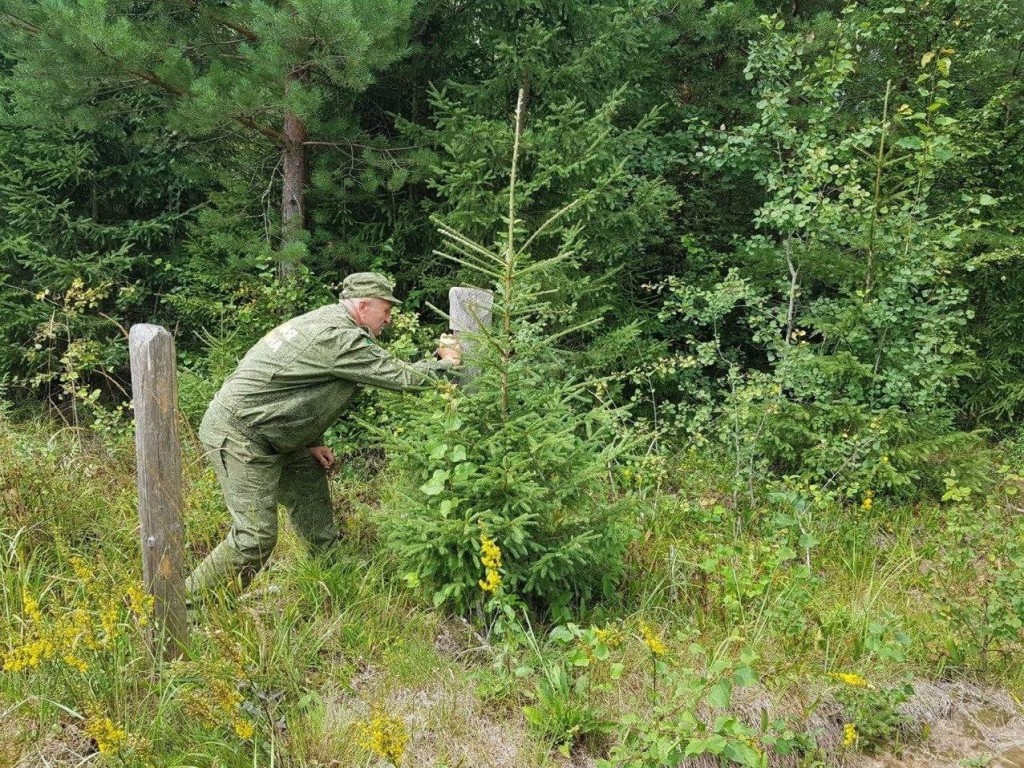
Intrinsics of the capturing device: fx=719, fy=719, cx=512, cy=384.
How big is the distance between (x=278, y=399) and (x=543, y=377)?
1.62 m

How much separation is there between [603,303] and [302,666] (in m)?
4.45

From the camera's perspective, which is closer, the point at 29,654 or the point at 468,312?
the point at 29,654

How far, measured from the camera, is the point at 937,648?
12.3 ft

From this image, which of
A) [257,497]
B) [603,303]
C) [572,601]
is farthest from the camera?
[603,303]

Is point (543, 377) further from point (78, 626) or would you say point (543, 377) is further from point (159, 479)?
point (78, 626)

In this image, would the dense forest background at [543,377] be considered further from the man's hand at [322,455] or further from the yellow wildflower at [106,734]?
the man's hand at [322,455]

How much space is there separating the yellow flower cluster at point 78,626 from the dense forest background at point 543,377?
3 centimetres

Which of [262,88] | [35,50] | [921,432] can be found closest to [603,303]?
[921,432]

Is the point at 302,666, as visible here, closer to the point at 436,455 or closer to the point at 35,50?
the point at 436,455

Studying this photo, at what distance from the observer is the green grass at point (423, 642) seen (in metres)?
2.85

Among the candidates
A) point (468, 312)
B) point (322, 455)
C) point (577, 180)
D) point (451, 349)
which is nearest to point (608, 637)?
point (451, 349)

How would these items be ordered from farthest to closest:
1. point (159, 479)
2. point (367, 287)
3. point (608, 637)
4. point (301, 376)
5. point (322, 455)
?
1. point (322, 455)
2. point (367, 287)
3. point (301, 376)
4. point (159, 479)
5. point (608, 637)

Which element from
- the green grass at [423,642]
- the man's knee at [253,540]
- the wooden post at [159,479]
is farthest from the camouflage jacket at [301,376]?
the green grass at [423,642]

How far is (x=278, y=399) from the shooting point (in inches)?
148
